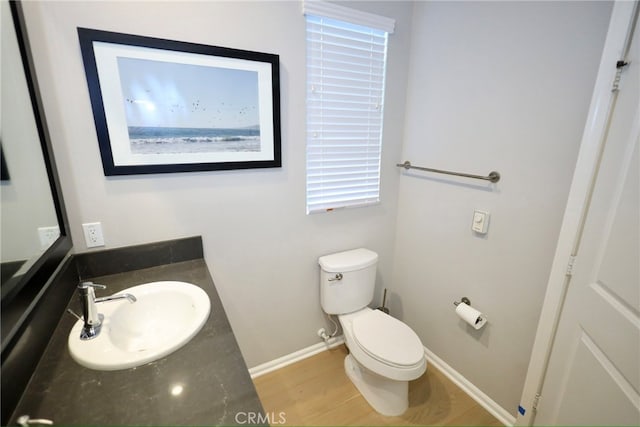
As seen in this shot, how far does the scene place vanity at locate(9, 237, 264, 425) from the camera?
0.66m

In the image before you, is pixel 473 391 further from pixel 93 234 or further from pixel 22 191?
pixel 22 191

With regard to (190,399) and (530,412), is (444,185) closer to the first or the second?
(530,412)

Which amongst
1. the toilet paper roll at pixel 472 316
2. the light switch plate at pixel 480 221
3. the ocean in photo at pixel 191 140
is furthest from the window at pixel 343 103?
the toilet paper roll at pixel 472 316

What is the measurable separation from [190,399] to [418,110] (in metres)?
1.81

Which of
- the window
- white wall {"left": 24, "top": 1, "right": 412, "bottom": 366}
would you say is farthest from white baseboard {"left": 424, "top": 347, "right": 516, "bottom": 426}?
the window

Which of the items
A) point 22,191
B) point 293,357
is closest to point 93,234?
point 22,191

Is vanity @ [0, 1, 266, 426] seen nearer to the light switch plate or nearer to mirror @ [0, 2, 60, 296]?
mirror @ [0, 2, 60, 296]

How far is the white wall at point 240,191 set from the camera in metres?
1.10

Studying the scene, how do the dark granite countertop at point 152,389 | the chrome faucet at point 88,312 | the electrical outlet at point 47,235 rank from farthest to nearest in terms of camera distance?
the electrical outlet at point 47,235, the chrome faucet at point 88,312, the dark granite countertop at point 152,389

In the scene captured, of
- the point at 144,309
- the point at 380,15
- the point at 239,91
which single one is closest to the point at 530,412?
the point at 144,309

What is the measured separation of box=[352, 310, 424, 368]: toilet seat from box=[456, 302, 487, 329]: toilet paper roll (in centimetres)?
29

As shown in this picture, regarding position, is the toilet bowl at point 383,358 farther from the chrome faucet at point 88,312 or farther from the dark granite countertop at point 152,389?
the chrome faucet at point 88,312

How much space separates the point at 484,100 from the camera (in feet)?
4.67

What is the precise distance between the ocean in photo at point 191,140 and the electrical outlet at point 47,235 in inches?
16.5
